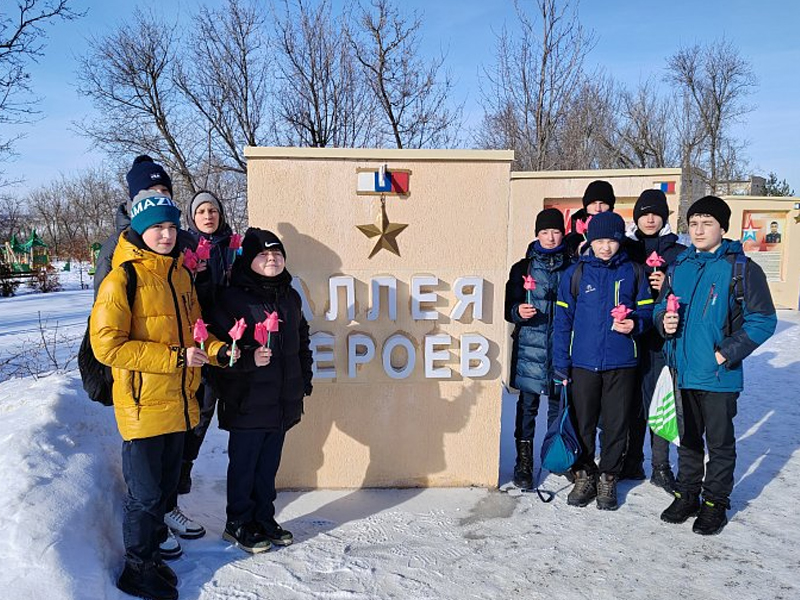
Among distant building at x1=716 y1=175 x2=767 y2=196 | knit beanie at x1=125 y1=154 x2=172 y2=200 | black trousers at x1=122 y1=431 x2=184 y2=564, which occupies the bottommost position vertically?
black trousers at x1=122 y1=431 x2=184 y2=564

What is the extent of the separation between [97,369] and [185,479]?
4.84 feet

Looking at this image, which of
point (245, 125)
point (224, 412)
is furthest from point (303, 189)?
point (245, 125)

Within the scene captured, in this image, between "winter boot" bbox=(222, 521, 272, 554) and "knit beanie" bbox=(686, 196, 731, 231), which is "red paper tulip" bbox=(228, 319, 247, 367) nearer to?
"winter boot" bbox=(222, 521, 272, 554)

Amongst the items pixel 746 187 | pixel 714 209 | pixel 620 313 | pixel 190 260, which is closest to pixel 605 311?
pixel 620 313

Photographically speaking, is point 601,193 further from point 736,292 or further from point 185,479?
point 185,479

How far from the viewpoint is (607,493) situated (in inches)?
146

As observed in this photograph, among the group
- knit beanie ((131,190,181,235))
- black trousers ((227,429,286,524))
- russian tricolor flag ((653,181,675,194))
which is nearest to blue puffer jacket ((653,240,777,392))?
black trousers ((227,429,286,524))

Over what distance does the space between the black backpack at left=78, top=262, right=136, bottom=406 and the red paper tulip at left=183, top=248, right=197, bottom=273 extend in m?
0.35

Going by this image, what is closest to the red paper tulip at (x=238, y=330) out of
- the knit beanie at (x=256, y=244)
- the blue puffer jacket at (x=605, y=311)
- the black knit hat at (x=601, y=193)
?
the knit beanie at (x=256, y=244)

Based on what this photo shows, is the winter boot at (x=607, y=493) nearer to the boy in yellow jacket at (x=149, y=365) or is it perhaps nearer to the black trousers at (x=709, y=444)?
the black trousers at (x=709, y=444)

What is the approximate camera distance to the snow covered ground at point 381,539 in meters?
2.69

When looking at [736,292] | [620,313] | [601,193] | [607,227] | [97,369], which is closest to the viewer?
[97,369]

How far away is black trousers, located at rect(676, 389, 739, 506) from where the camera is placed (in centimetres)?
331

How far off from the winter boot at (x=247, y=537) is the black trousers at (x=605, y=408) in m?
2.17
